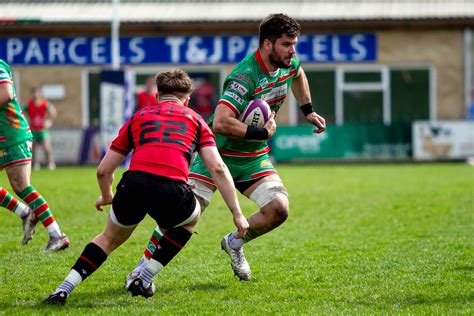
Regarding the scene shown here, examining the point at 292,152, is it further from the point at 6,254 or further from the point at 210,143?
the point at 210,143

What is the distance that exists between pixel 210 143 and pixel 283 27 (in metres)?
1.31

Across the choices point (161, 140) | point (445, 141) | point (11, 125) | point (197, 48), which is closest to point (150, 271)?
point (161, 140)

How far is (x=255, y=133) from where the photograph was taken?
269 inches

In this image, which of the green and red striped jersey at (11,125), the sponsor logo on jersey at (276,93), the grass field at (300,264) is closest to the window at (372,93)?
the grass field at (300,264)

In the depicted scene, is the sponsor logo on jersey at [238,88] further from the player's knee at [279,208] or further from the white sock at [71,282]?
the white sock at [71,282]

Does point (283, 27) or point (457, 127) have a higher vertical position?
point (283, 27)

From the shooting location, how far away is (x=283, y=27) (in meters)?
7.00

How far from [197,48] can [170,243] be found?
20.1 metres

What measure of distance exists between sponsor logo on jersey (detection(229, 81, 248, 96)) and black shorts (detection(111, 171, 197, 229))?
1159 mm

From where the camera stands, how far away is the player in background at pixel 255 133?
6926 mm

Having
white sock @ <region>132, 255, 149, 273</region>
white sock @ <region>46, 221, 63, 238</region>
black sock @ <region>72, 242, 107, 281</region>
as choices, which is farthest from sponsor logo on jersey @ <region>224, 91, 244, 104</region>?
white sock @ <region>46, 221, 63, 238</region>

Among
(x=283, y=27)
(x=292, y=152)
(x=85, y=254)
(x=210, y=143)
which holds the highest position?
(x=283, y=27)

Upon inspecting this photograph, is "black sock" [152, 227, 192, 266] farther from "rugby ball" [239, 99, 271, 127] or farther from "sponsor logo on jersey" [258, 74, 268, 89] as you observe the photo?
"sponsor logo on jersey" [258, 74, 268, 89]

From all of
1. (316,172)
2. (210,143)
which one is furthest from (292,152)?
(210,143)
